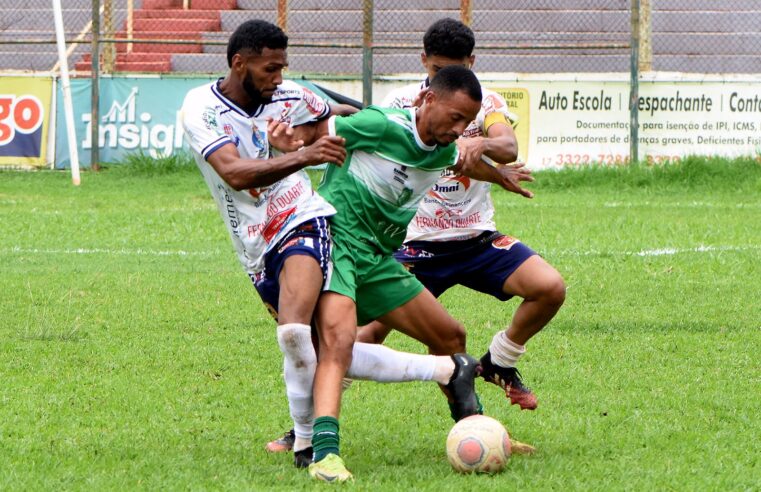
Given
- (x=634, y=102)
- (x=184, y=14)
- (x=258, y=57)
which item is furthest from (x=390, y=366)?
(x=184, y=14)

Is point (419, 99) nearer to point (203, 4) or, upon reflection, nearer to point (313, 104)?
point (313, 104)

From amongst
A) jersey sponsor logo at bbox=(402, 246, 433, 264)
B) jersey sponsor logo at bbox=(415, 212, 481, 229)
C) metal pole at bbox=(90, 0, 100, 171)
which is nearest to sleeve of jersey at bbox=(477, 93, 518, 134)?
jersey sponsor logo at bbox=(415, 212, 481, 229)

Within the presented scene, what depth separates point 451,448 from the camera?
5312 mm

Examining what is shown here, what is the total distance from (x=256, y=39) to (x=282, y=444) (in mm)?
1770

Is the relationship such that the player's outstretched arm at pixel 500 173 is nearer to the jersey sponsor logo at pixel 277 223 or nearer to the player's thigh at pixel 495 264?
the player's thigh at pixel 495 264

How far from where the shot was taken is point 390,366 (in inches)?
221

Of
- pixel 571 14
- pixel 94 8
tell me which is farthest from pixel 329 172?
pixel 571 14

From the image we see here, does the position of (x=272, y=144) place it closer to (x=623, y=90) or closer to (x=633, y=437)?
(x=633, y=437)

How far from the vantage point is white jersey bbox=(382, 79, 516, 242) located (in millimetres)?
6547

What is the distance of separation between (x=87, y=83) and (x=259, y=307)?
399 inches

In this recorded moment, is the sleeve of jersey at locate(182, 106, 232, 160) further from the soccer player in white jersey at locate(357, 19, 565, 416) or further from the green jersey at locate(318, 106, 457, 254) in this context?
the soccer player in white jersey at locate(357, 19, 565, 416)

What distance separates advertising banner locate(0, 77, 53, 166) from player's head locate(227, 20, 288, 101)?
13542 millimetres

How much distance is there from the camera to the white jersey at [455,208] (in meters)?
6.55

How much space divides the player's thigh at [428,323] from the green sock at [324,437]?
0.66 metres
